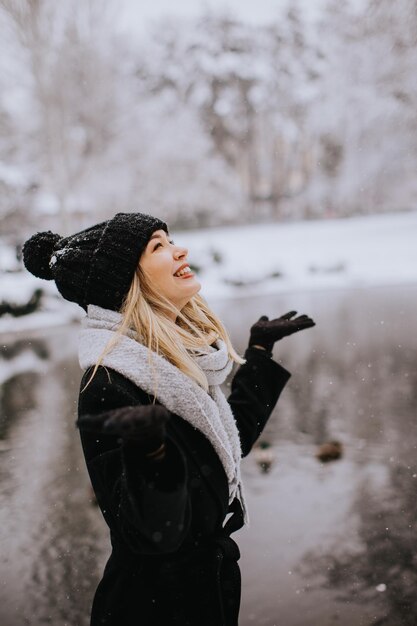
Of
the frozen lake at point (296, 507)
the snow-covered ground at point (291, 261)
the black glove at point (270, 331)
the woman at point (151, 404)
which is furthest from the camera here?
the snow-covered ground at point (291, 261)

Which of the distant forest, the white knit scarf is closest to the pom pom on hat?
the white knit scarf

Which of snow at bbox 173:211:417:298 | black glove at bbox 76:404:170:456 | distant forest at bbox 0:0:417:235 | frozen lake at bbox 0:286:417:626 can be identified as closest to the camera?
black glove at bbox 76:404:170:456

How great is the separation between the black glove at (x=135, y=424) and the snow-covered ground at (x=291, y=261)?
12.2m

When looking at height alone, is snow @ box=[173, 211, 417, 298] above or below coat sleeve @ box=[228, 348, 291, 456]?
below

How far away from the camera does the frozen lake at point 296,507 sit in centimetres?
315

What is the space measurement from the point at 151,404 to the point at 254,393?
2.45ft

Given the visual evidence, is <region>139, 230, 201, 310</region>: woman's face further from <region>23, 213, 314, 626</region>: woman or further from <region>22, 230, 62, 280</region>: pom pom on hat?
<region>22, 230, 62, 280</region>: pom pom on hat

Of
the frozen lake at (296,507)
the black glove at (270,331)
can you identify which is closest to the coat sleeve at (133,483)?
the black glove at (270,331)

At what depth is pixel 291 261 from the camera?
1927 centimetres

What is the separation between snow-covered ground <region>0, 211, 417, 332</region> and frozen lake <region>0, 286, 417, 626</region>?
283 inches

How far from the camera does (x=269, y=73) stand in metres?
28.9

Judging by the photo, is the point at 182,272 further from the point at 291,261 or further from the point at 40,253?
the point at 291,261

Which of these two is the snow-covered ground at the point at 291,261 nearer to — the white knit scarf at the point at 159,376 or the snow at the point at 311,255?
the snow at the point at 311,255

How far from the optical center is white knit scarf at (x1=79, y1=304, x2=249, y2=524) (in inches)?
56.3
